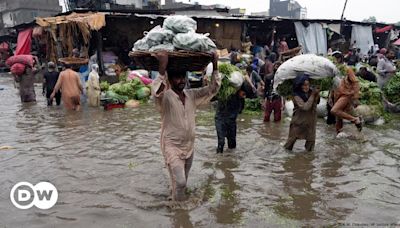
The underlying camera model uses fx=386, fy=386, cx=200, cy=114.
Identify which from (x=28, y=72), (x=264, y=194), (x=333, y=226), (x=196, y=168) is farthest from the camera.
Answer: (x=28, y=72)

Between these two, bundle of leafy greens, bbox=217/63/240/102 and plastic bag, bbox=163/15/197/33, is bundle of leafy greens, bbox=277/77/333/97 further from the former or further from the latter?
plastic bag, bbox=163/15/197/33

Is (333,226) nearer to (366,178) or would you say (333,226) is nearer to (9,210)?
(366,178)

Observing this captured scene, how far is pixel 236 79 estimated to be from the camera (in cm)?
599

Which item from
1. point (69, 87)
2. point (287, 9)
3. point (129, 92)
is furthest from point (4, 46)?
point (287, 9)

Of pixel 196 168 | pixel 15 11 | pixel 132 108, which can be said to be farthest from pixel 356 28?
pixel 15 11

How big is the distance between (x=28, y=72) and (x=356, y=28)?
15.7 metres

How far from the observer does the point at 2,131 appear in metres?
8.40

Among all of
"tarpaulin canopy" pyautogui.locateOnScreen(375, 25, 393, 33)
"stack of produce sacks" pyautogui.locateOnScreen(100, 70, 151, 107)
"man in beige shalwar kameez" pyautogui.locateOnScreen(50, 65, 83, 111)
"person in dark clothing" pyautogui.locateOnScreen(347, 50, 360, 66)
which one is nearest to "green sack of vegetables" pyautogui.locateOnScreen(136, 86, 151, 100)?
"stack of produce sacks" pyautogui.locateOnScreen(100, 70, 151, 107)

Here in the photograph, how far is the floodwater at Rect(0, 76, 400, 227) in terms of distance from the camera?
13.3ft

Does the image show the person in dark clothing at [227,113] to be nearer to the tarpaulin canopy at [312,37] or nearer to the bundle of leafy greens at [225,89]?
the bundle of leafy greens at [225,89]

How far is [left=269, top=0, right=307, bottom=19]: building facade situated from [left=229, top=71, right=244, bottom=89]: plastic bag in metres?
39.6

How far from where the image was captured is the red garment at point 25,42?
1858 centimetres

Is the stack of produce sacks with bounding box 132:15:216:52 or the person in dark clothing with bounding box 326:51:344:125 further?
the person in dark clothing with bounding box 326:51:344:125

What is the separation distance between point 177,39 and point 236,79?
2.26m
